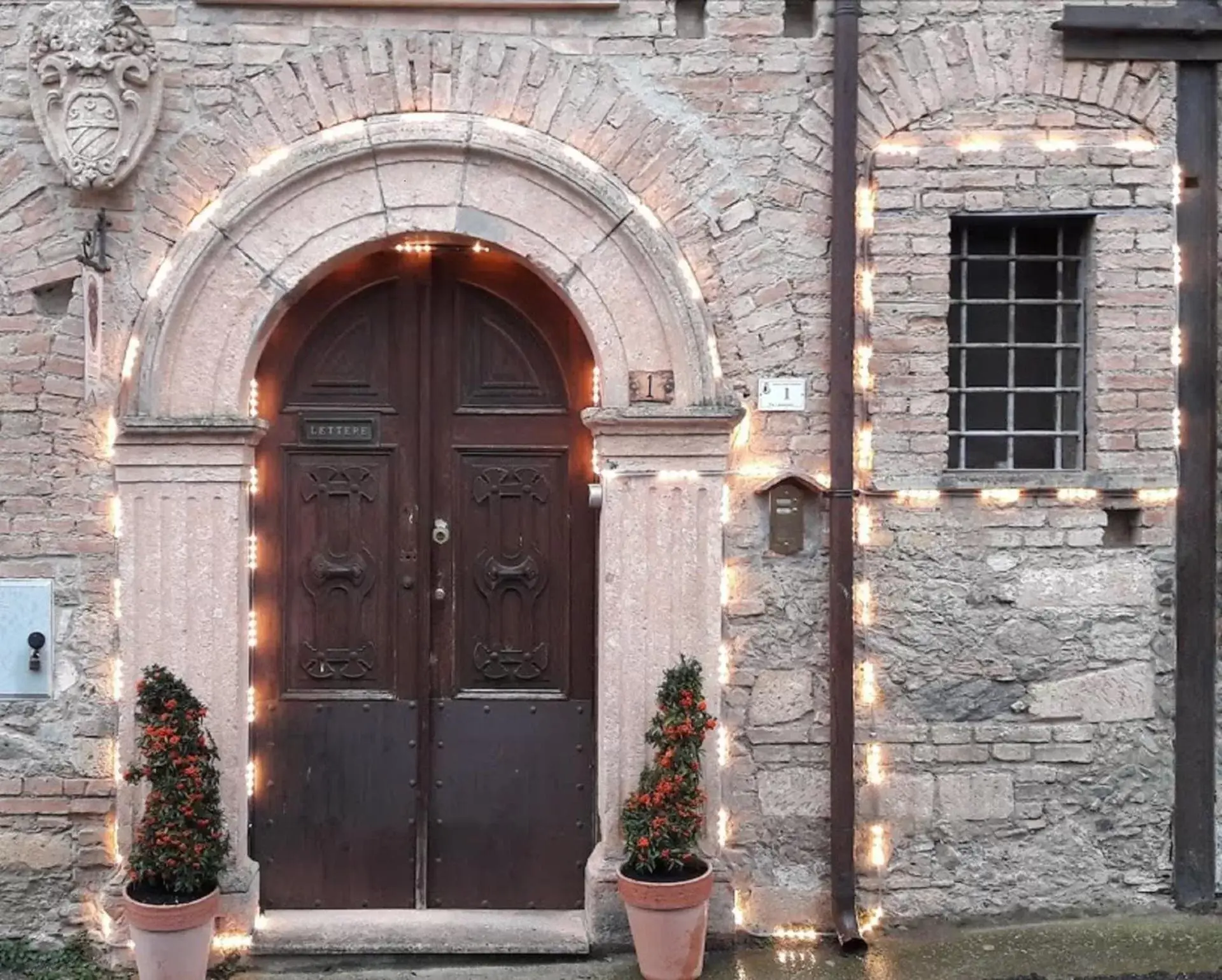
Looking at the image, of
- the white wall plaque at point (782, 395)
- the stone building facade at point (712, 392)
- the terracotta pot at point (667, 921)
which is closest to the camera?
the terracotta pot at point (667, 921)

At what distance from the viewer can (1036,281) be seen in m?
4.72

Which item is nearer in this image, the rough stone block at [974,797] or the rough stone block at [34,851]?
the rough stone block at [34,851]

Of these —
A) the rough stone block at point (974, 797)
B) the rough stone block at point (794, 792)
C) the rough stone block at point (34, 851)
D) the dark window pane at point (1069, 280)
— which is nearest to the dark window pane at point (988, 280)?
the dark window pane at point (1069, 280)

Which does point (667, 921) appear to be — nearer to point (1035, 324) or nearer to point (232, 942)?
point (232, 942)

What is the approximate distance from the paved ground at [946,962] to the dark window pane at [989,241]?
9.07 ft

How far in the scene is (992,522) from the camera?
4.54 m

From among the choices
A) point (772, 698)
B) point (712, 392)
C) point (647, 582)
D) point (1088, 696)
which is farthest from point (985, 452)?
point (647, 582)

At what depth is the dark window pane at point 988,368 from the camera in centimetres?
471

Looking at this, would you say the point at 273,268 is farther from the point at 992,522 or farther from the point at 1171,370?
the point at 1171,370

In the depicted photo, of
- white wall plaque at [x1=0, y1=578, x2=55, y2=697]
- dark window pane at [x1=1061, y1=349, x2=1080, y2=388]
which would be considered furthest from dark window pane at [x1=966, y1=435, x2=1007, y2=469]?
white wall plaque at [x1=0, y1=578, x2=55, y2=697]

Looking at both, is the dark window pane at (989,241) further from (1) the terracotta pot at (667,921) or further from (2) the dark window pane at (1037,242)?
(1) the terracotta pot at (667,921)

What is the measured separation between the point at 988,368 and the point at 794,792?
75.9 inches

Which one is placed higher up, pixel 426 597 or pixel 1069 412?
pixel 1069 412

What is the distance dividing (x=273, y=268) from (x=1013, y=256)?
9.78 feet
